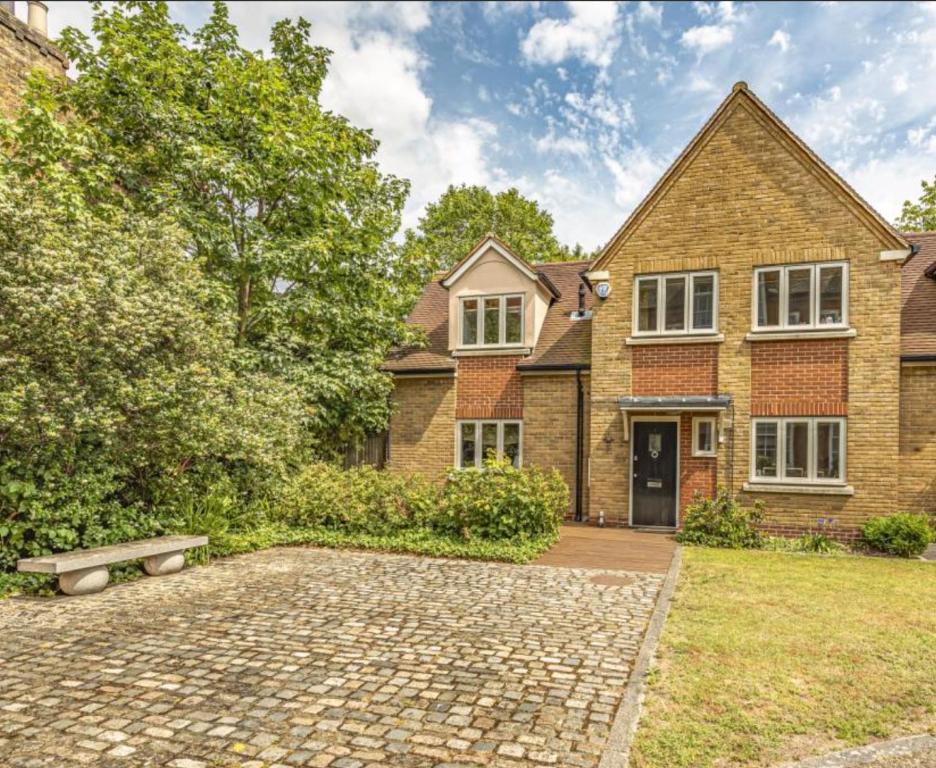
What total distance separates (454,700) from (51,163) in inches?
442

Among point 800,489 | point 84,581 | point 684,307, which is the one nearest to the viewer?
point 84,581

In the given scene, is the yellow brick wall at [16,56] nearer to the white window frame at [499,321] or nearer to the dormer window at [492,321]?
the white window frame at [499,321]

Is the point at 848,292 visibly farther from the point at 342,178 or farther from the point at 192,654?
the point at 192,654

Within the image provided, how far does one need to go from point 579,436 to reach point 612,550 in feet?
14.7

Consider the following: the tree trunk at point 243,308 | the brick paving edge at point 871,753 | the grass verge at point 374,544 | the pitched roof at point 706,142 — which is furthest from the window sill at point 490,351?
the brick paving edge at point 871,753

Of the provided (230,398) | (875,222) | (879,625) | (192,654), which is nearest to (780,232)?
(875,222)

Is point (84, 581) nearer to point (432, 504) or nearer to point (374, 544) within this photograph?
point (374, 544)

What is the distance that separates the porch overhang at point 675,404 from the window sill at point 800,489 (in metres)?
1.71

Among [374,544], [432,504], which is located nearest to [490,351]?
[432,504]

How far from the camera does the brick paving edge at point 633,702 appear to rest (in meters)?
4.28

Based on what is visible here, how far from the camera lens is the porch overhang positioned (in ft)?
46.8

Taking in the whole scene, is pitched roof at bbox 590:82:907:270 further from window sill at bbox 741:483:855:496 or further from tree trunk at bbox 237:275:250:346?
tree trunk at bbox 237:275:250:346

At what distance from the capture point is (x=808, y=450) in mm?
13883

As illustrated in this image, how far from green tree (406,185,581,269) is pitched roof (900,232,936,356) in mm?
24035
